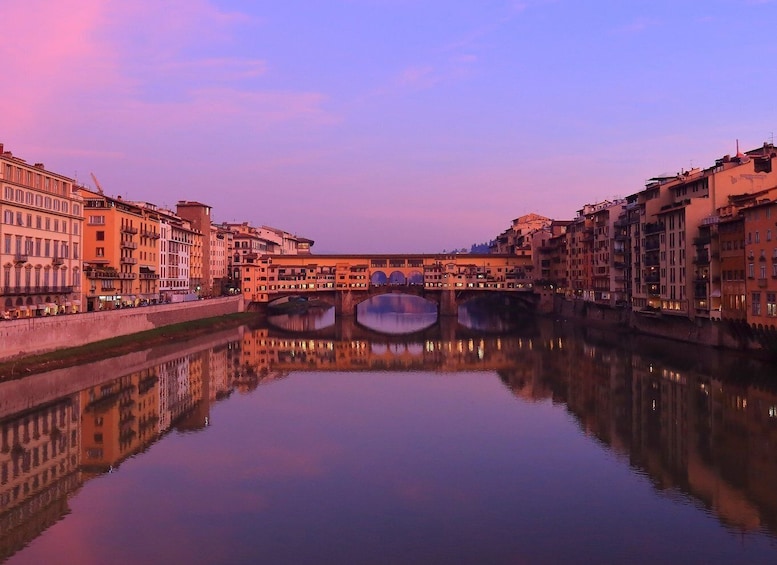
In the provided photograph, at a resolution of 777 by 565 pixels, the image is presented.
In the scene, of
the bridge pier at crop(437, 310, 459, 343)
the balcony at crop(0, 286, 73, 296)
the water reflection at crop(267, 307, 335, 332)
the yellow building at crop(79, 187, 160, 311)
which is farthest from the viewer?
the water reflection at crop(267, 307, 335, 332)

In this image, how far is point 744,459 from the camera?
886 inches

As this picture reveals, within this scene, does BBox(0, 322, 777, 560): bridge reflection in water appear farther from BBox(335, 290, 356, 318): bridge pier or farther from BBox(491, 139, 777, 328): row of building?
BBox(335, 290, 356, 318): bridge pier

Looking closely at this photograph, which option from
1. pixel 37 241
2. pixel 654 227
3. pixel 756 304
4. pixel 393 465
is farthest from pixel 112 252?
pixel 756 304

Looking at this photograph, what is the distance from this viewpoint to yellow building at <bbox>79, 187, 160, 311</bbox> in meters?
57.6

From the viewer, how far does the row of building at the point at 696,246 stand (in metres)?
41.8

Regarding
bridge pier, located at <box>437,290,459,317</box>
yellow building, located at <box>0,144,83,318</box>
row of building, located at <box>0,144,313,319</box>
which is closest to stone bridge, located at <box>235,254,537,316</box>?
bridge pier, located at <box>437,290,459,317</box>

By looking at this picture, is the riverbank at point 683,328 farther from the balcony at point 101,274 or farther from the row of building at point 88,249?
the balcony at point 101,274

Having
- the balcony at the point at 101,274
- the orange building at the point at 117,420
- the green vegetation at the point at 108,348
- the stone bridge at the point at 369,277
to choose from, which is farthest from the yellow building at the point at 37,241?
the stone bridge at the point at 369,277

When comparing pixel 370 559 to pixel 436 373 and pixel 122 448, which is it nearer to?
pixel 122 448

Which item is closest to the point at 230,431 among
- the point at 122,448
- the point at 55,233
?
the point at 122,448

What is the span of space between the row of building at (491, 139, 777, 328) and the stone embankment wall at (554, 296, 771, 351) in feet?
2.03

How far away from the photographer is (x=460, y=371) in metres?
44.7

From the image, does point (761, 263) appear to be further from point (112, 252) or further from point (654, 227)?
point (112, 252)

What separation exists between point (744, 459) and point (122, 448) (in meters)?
20.4
